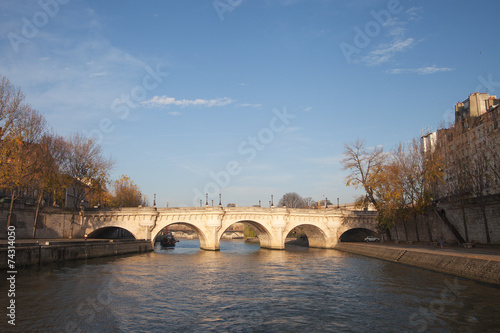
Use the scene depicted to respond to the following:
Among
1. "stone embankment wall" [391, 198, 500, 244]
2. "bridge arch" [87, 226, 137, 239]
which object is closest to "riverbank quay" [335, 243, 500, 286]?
"stone embankment wall" [391, 198, 500, 244]

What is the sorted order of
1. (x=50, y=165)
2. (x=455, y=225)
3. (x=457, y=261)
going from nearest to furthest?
(x=457, y=261) < (x=455, y=225) < (x=50, y=165)

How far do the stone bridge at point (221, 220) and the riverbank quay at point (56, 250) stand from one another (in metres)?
5.61

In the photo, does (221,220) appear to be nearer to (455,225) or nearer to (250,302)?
(455,225)

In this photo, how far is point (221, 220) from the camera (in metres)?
62.1

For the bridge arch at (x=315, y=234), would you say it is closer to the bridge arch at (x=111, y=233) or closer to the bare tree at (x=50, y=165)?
the bridge arch at (x=111, y=233)

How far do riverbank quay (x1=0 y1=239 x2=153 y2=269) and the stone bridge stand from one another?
5606mm

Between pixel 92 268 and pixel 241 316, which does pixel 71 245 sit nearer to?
pixel 92 268

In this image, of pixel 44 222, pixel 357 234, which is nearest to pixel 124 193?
pixel 44 222

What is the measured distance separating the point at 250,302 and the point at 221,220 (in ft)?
133

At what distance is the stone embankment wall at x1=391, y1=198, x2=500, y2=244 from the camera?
40219 mm

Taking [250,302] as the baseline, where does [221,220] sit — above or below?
above

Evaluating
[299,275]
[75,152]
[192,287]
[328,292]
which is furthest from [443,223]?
[75,152]

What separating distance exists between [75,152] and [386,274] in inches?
1856

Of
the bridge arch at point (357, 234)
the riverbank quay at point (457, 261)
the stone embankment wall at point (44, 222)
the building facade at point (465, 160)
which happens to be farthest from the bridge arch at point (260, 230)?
the building facade at point (465, 160)
